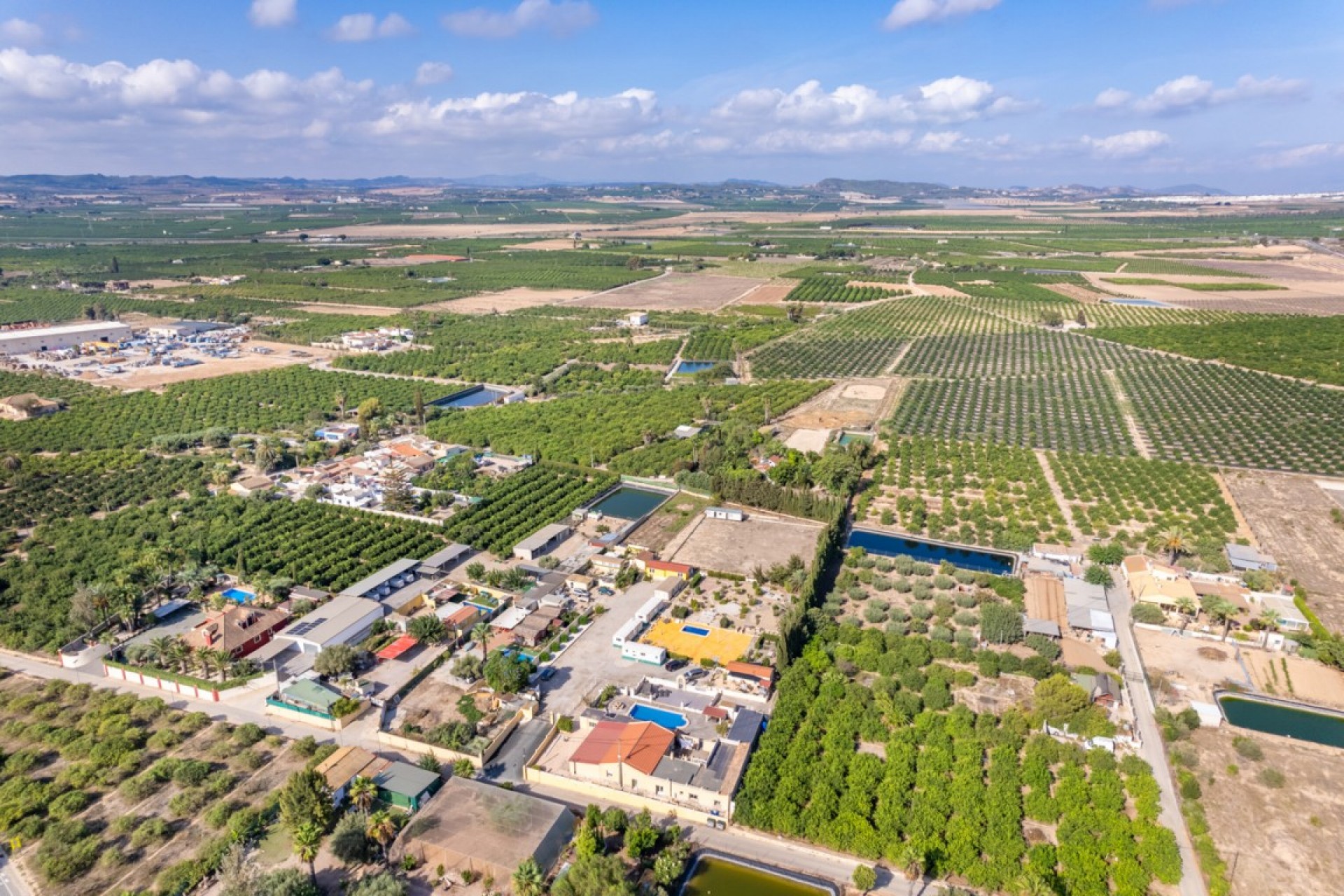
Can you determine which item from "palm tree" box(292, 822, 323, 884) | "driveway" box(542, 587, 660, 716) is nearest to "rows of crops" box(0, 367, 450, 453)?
"driveway" box(542, 587, 660, 716)

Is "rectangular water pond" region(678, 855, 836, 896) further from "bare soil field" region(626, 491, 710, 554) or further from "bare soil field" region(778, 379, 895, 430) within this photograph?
"bare soil field" region(778, 379, 895, 430)

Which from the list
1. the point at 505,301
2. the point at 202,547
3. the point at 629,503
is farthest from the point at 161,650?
the point at 505,301

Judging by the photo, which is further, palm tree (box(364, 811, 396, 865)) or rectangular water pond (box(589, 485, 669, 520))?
rectangular water pond (box(589, 485, 669, 520))

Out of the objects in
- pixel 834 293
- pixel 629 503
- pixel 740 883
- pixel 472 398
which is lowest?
pixel 740 883

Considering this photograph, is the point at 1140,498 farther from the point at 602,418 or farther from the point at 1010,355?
the point at 1010,355

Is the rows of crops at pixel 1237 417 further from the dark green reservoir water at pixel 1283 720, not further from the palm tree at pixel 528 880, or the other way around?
the palm tree at pixel 528 880

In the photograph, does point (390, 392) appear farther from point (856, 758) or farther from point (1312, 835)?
point (1312, 835)
